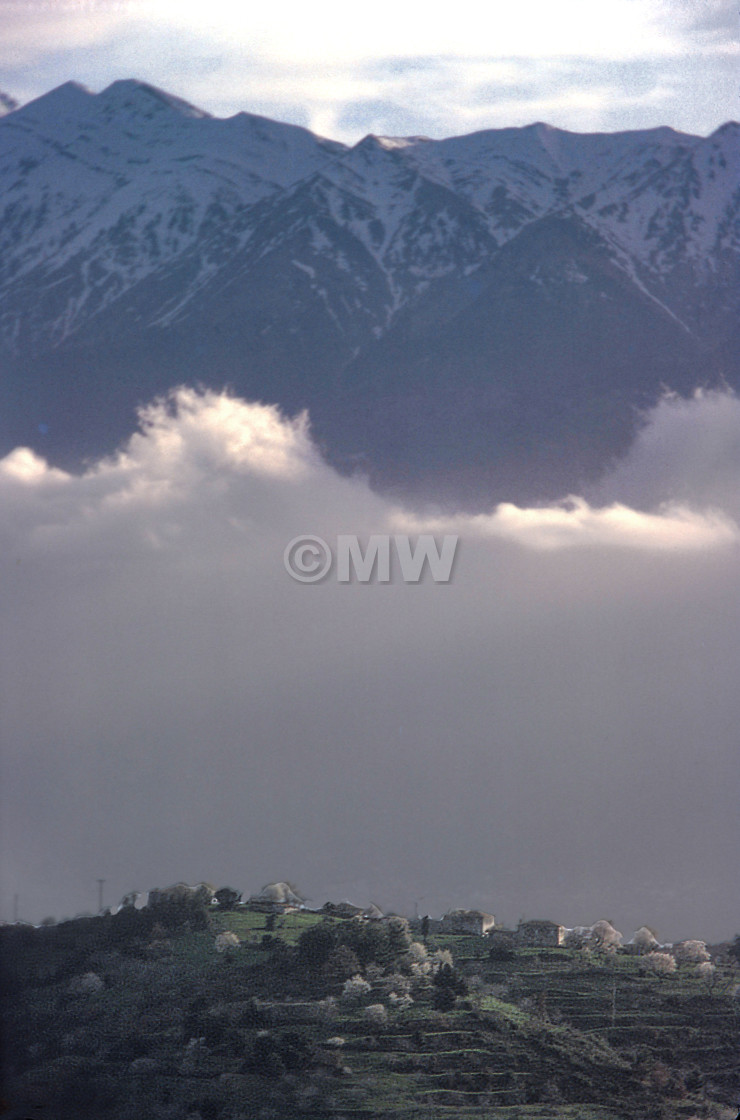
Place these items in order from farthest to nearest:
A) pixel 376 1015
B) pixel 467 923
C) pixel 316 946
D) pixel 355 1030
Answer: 1. pixel 467 923
2. pixel 316 946
3. pixel 376 1015
4. pixel 355 1030

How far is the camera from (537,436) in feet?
292

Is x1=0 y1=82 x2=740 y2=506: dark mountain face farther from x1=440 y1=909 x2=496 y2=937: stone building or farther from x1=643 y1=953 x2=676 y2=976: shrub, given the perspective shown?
x1=643 y1=953 x2=676 y2=976: shrub

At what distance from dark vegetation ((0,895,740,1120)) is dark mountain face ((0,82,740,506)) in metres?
36.8

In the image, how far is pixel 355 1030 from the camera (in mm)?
54219

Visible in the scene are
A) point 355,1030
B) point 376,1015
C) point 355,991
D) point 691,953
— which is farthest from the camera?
point 691,953

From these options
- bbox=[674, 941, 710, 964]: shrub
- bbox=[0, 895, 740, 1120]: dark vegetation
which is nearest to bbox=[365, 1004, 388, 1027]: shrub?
bbox=[0, 895, 740, 1120]: dark vegetation

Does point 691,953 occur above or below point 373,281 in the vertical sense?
below

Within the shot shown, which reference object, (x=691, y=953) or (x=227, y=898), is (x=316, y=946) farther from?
(x=691, y=953)

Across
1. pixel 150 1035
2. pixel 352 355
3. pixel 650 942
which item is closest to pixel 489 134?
pixel 352 355

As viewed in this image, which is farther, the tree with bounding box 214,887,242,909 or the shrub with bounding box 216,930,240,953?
the tree with bounding box 214,887,242,909

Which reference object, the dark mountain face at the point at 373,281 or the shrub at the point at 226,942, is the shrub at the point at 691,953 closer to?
the shrub at the point at 226,942

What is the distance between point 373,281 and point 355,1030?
5603 cm

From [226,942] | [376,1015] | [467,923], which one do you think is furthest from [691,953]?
[226,942]

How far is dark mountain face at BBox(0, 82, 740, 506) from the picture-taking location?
88.6 meters
